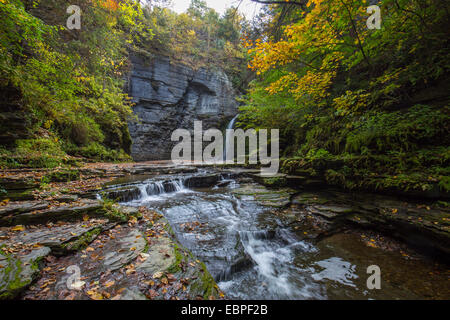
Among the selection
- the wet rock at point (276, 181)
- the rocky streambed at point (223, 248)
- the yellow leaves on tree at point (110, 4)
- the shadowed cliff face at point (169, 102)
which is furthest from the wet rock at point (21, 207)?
the shadowed cliff face at point (169, 102)

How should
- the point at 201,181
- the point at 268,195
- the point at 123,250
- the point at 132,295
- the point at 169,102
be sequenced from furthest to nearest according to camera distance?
1. the point at 169,102
2. the point at 201,181
3. the point at 268,195
4. the point at 123,250
5. the point at 132,295

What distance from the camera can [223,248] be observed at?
3.26m

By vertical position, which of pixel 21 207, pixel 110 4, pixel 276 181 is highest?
pixel 110 4

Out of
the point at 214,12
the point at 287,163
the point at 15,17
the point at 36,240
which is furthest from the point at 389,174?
the point at 214,12

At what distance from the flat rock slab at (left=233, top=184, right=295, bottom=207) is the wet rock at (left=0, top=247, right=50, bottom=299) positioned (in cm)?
473

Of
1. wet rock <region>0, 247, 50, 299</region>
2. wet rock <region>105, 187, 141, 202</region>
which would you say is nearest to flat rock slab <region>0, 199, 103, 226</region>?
wet rock <region>0, 247, 50, 299</region>

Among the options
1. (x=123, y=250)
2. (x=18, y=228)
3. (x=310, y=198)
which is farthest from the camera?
(x=310, y=198)

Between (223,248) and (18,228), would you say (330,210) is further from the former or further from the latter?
(18,228)

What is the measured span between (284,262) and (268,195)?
2.68 meters

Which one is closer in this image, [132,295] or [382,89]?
[132,295]

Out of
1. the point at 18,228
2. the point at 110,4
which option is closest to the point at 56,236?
the point at 18,228

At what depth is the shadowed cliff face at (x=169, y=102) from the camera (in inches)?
708

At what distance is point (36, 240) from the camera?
7.66ft

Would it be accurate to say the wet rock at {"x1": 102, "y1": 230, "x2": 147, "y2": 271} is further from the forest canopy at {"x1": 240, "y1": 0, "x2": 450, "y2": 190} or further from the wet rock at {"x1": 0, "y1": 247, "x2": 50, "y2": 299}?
the forest canopy at {"x1": 240, "y1": 0, "x2": 450, "y2": 190}
